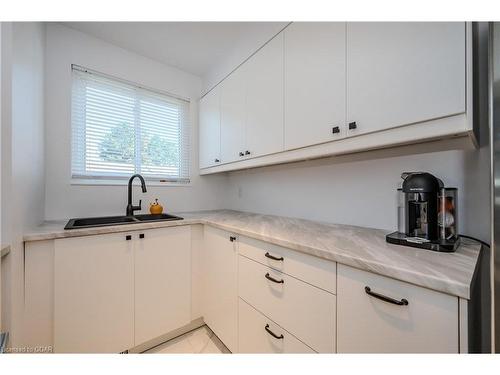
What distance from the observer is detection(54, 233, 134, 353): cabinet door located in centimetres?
118

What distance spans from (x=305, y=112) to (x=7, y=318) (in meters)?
1.76

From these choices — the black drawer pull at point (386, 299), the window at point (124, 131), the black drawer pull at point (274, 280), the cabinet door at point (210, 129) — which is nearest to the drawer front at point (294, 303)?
the black drawer pull at point (274, 280)

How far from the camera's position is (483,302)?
33.1 inches

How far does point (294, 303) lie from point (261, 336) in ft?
1.21

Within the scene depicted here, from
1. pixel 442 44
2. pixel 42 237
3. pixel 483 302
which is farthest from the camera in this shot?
pixel 42 237

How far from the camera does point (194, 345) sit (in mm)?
1532

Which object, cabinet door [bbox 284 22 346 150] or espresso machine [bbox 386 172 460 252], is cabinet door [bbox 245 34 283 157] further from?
espresso machine [bbox 386 172 460 252]

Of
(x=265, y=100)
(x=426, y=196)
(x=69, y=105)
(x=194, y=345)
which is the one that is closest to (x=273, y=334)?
(x=194, y=345)

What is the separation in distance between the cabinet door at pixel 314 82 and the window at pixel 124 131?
1.43 meters

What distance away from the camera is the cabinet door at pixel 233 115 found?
1.71 m

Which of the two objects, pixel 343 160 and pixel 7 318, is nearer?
pixel 7 318

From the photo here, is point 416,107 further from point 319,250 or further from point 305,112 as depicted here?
point 319,250

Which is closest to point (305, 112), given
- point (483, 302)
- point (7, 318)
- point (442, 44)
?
point (442, 44)

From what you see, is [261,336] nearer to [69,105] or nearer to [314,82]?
[314,82]
